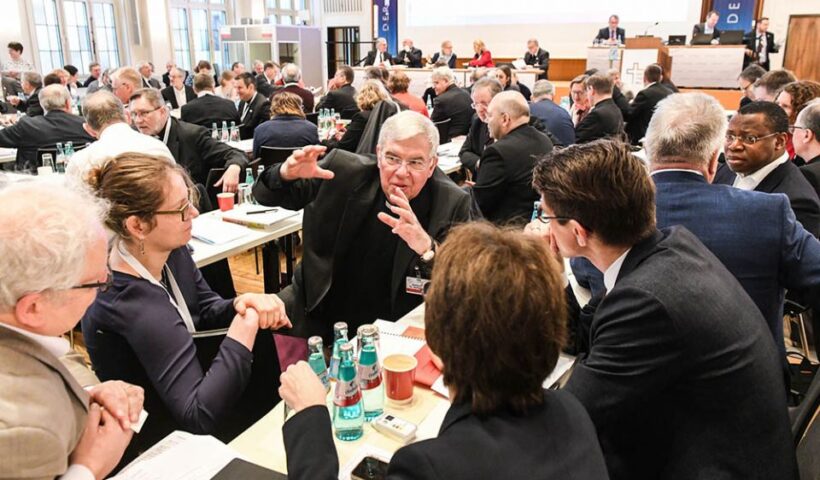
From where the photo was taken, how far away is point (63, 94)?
548 centimetres

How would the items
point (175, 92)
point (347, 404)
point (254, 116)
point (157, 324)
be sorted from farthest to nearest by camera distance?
1. point (175, 92)
2. point (254, 116)
3. point (157, 324)
4. point (347, 404)

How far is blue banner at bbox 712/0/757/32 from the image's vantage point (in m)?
12.7

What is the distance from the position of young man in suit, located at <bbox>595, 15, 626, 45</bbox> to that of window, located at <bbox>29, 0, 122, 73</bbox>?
1168cm

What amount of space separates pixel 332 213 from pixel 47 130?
13.4 ft

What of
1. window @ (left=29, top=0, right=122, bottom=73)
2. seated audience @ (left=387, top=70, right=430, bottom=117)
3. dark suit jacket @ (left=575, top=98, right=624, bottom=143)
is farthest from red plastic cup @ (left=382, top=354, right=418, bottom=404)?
window @ (left=29, top=0, right=122, bottom=73)

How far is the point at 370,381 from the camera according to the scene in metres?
1.60

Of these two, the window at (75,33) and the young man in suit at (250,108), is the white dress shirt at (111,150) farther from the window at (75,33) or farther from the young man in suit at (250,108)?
the window at (75,33)

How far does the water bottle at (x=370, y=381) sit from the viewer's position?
5.25ft

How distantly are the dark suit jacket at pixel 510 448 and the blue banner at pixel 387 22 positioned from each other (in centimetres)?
1750

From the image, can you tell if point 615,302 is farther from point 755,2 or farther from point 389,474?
point 755,2

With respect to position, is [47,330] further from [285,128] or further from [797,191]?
[285,128]

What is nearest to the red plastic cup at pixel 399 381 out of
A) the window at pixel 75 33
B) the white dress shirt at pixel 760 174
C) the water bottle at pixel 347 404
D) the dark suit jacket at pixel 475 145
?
the water bottle at pixel 347 404

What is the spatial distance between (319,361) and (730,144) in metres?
2.29

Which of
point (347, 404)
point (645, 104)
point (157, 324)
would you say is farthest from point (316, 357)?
point (645, 104)
